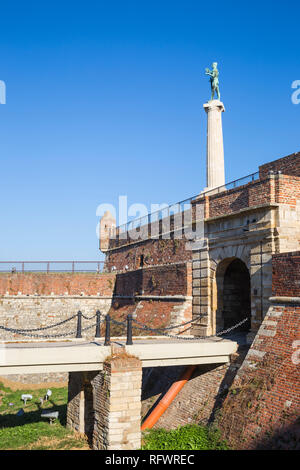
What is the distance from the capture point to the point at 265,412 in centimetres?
884

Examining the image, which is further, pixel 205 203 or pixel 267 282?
pixel 205 203

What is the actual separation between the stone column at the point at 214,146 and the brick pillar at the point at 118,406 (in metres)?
14.5

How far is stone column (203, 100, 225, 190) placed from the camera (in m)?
23.0

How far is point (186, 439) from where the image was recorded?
9875 millimetres

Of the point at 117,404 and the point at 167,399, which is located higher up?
the point at 117,404

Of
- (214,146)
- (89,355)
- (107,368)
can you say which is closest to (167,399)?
(107,368)

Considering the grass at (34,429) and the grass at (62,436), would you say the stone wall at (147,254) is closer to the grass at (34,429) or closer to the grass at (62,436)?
the grass at (34,429)

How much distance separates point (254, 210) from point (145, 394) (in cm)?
698

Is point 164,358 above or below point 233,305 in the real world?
below

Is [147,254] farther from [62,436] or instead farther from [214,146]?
[62,436]

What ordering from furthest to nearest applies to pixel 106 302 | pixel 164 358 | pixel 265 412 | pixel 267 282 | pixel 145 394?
pixel 106 302 → pixel 145 394 → pixel 267 282 → pixel 164 358 → pixel 265 412

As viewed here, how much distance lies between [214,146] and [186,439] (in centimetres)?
1677
